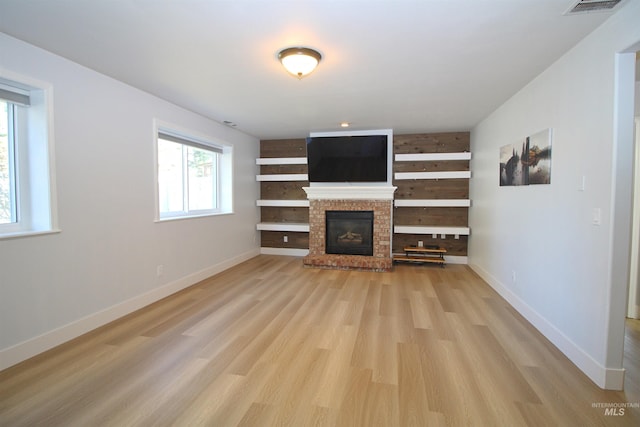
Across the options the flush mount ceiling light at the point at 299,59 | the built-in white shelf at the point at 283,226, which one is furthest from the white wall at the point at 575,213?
the built-in white shelf at the point at 283,226

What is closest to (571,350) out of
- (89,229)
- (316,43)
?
(316,43)

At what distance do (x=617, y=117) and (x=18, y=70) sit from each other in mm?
4075

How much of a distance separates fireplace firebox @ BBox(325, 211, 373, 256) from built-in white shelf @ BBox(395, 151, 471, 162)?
1174 millimetres

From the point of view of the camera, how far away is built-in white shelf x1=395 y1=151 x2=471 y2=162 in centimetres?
517

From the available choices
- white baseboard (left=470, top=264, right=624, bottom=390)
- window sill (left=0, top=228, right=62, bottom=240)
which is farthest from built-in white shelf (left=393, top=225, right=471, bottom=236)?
window sill (left=0, top=228, right=62, bottom=240)

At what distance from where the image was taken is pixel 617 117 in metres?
1.86

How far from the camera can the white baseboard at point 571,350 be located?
1902 mm

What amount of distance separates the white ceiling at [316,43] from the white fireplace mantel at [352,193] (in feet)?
6.10

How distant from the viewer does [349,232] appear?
552 centimetres

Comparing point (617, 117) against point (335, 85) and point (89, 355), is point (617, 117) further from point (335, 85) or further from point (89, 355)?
point (89, 355)

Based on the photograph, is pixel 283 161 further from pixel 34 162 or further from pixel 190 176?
pixel 34 162

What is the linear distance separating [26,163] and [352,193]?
162 inches

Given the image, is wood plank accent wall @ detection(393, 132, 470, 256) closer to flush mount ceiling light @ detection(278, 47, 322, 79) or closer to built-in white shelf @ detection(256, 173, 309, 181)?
built-in white shelf @ detection(256, 173, 309, 181)

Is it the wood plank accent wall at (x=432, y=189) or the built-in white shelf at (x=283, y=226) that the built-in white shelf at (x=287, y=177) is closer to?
the wood plank accent wall at (x=432, y=189)
